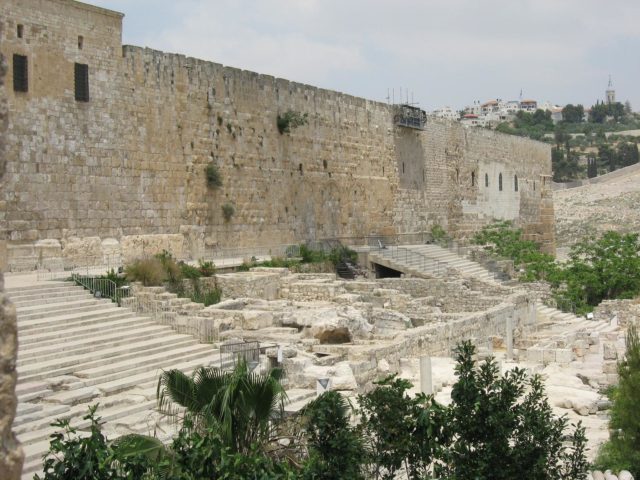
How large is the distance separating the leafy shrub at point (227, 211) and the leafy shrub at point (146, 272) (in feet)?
16.8

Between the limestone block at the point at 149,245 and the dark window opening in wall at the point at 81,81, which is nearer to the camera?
the dark window opening in wall at the point at 81,81

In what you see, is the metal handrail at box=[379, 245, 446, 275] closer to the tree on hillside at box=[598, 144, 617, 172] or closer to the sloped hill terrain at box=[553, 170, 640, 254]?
the sloped hill terrain at box=[553, 170, 640, 254]

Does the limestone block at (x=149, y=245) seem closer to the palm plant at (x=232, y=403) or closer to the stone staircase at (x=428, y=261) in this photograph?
the stone staircase at (x=428, y=261)

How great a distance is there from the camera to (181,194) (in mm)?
20016

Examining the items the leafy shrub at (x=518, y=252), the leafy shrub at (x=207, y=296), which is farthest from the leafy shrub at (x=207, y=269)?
the leafy shrub at (x=518, y=252)

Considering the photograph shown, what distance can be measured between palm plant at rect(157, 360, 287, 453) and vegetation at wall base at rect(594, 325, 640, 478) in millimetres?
4142

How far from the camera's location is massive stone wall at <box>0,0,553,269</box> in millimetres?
16422

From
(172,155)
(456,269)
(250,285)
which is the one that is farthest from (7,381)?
(456,269)

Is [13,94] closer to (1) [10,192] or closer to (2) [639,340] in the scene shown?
(1) [10,192]

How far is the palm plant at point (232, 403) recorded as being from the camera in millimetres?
6691

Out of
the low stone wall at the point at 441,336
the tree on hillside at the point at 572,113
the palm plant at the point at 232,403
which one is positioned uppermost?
the tree on hillside at the point at 572,113

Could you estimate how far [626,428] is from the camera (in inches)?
369

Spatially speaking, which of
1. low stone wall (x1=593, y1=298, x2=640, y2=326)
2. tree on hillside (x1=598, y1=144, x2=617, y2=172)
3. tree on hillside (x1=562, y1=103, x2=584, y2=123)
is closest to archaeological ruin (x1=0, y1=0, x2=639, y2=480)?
low stone wall (x1=593, y1=298, x2=640, y2=326)

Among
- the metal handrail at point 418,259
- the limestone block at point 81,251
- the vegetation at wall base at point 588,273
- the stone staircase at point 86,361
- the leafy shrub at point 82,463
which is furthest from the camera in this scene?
the vegetation at wall base at point 588,273
